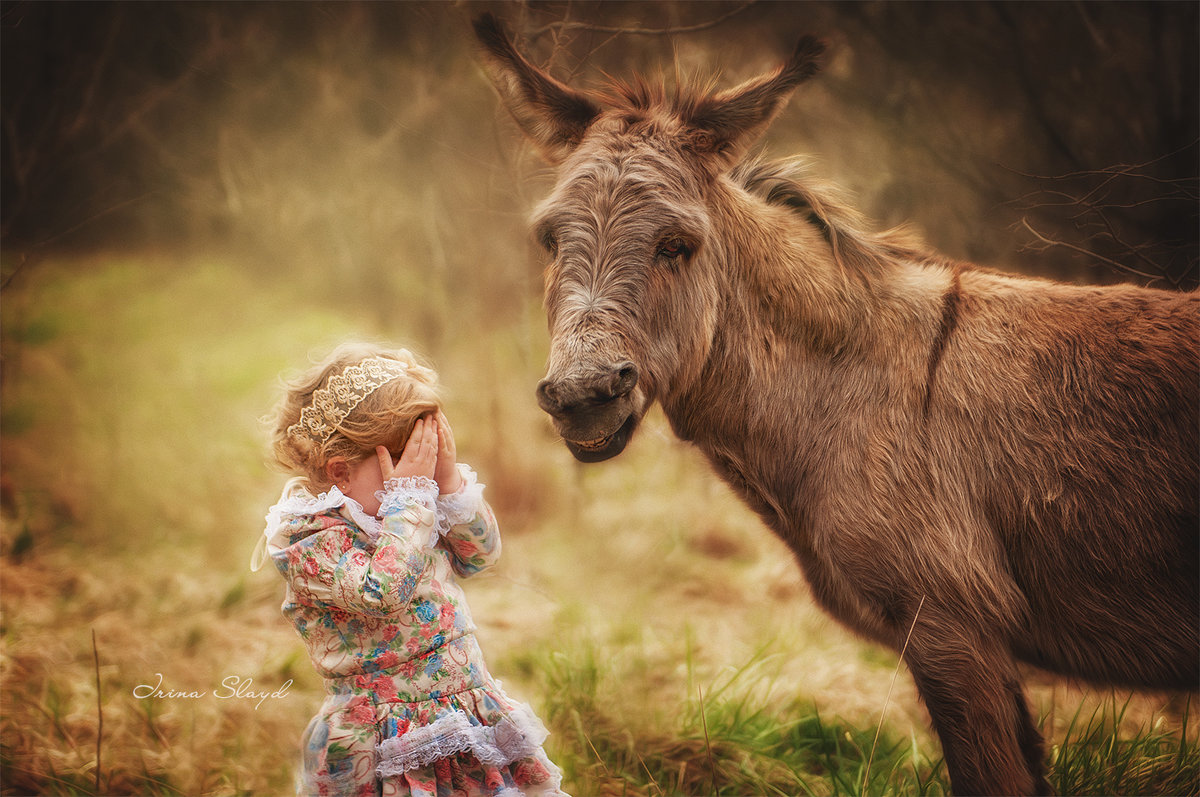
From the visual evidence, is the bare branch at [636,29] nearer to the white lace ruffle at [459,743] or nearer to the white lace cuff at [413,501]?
the white lace cuff at [413,501]

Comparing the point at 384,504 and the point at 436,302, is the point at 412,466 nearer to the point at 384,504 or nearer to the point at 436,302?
the point at 384,504

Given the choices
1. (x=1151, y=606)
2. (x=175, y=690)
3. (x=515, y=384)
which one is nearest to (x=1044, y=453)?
(x=1151, y=606)

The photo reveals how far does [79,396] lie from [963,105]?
540 cm

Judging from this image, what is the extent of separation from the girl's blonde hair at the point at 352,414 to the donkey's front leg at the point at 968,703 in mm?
1660

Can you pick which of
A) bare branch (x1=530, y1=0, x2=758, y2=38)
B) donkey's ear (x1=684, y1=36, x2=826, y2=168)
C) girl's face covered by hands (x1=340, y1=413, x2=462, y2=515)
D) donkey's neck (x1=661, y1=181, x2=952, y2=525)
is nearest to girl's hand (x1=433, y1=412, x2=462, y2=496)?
girl's face covered by hands (x1=340, y1=413, x2=462, y2=515)

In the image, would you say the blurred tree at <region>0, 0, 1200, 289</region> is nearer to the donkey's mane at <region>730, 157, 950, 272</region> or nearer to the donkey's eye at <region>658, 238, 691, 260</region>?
the donkey's mane at <region>730, 157, 950, 272</region>

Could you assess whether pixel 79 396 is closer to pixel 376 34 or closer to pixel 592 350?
pixel 376 34

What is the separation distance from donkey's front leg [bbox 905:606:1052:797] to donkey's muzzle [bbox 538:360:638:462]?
1.09m

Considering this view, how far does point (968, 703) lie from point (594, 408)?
142 cm

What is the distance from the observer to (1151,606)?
2.23 metres

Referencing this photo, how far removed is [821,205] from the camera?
2574mm

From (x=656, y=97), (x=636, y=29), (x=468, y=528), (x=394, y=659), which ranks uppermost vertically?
(x=636, y=29)

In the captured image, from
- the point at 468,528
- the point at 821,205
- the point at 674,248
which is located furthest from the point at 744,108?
the point at 468,528

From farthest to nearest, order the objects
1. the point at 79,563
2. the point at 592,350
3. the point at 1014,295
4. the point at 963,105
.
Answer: the point at 79,563
the point at 963,105
the point at 1014,295
the point at 592,350
